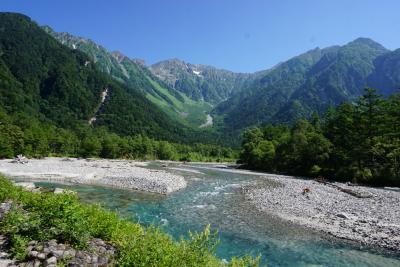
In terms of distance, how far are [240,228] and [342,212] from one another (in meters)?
12.2

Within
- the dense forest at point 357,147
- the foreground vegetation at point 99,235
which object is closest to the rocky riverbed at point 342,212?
the foreground vegetation at point 99,235

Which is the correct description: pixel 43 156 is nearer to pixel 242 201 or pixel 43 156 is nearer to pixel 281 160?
pixel 281 160

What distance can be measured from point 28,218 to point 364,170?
2702 inches

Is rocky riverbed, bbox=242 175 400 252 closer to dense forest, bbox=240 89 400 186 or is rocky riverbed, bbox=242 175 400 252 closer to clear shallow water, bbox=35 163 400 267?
clear shallow water, bbox=35 163 400 267

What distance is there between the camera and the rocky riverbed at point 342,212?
1050 inches

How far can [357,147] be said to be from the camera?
74.7 meters

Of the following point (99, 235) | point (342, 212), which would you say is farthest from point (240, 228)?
point (99, 235)

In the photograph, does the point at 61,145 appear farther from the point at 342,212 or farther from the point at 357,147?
the point at 342,212

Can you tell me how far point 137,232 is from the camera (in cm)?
1451

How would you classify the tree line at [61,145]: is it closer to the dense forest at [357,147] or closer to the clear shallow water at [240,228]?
the clear shallow water at [240,228]

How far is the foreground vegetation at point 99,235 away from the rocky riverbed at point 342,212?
17473mm

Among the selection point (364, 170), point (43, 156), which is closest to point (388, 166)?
point (364, 170)

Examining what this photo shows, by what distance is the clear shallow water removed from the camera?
72.0ft

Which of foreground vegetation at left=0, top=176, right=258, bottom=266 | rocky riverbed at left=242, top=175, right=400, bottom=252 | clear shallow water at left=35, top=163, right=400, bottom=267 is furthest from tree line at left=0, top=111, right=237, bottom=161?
foreground vegetation at left=0, top=176, right=258, bottom=266
